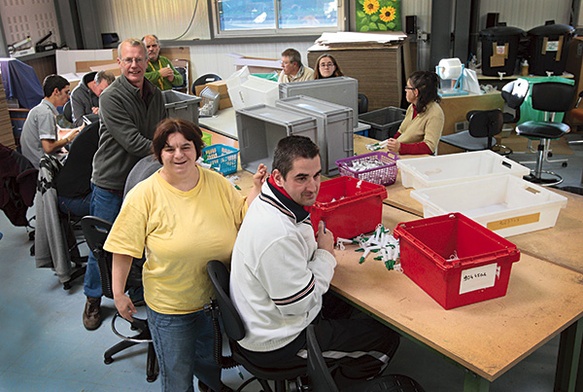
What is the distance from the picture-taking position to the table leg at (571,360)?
82.5 inches

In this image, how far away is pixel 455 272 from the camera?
6.16 ft

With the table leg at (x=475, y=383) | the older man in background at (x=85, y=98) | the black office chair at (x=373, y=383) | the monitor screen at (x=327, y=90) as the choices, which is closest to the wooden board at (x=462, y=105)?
the monitor screen at (x=327, y=90)

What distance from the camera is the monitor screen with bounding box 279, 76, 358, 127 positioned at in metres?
3.68

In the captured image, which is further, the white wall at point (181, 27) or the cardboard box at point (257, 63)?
the white wall at point (181, 27)

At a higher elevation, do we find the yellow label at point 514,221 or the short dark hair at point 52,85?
the short dark hair at point 52,85

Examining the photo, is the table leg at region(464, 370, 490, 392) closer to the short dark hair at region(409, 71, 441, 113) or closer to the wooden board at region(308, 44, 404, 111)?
the short dark hair at region(409, 71, 441, 113)

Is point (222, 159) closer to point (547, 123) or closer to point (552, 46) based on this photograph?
point (547, 123)

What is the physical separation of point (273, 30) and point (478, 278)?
6.21m

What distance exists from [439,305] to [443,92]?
3.92 m

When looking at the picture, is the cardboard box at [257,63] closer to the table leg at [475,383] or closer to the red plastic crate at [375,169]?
the red plastic crate at [375,169]

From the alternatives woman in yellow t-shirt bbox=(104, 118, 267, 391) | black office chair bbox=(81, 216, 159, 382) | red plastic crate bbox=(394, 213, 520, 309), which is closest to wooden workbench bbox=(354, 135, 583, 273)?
red plastic crate bbox=(394, 213, 520, 309)

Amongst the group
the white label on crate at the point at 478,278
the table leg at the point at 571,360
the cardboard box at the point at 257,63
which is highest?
the cardboard box at the point at 257,63

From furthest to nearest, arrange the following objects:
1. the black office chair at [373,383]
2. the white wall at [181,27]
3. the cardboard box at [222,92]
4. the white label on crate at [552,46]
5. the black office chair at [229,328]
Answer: the white wall at [181,27] < the white label on crate at [552,46] < the cardboard box at [222,92] < the black office chair at [229,328] < the black office chair at [373,383]

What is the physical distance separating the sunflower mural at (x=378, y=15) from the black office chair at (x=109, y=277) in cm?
511
